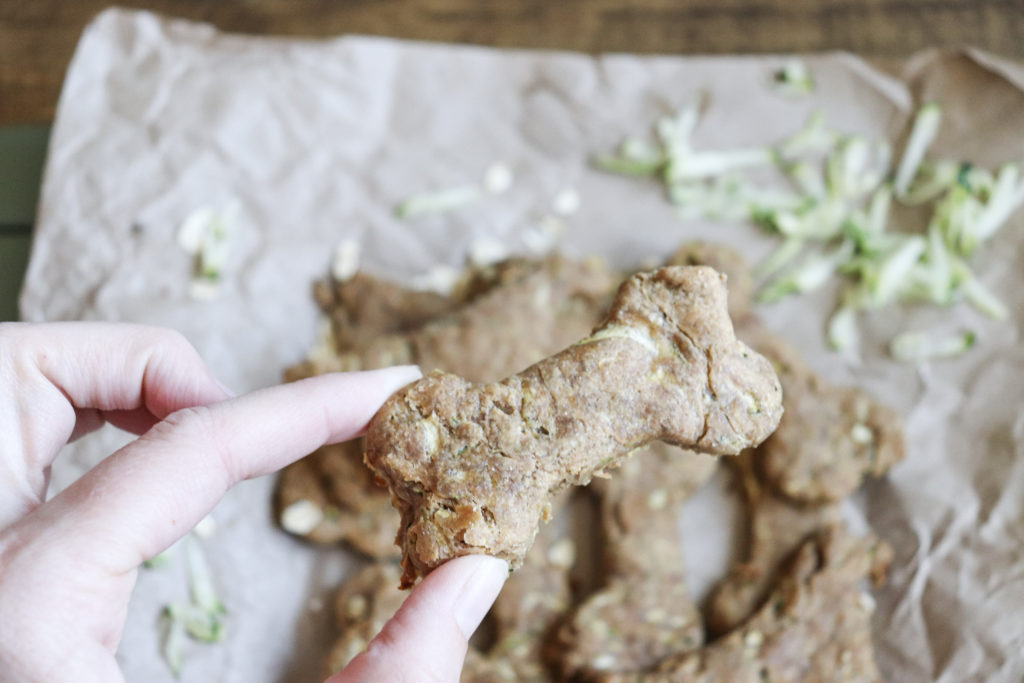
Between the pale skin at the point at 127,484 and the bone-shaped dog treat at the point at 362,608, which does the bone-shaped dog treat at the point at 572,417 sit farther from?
the bone-shaped dog treat at the point at 362,608

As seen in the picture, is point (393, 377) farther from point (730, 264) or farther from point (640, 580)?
point (730, 264)

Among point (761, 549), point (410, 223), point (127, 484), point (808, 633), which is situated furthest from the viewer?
point (410, 223)

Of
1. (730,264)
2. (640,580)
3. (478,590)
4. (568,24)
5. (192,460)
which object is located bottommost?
(640,580)

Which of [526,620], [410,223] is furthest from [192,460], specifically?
[410,223]

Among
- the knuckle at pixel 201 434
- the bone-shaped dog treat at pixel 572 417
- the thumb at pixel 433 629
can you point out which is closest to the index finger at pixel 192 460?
the knuckle at pixel 201 434

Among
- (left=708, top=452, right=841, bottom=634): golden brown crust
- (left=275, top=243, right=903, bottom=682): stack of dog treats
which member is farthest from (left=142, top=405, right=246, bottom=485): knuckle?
(left=708, top=452, right=841, bottom=634): golden brown crust

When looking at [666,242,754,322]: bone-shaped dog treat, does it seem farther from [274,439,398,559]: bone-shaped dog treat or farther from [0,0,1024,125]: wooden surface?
[274,439,398,559]: bone-shaped dog treat

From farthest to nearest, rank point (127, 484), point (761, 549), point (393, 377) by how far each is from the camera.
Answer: point (761, 549) < point (393, 377) < point (127, 484)

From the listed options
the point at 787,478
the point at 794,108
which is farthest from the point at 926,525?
the point at 794,108
